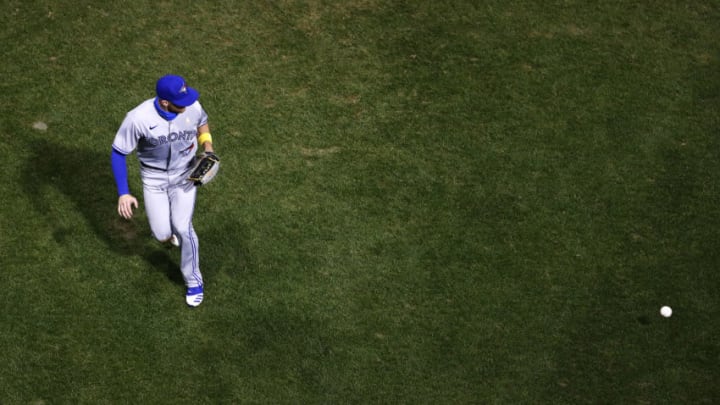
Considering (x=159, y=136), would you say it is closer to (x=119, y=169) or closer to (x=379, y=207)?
(x=119, y=169)

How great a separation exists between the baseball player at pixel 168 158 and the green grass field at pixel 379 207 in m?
0.71

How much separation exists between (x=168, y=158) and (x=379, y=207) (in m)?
2.68

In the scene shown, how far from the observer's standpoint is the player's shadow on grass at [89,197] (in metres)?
9.27

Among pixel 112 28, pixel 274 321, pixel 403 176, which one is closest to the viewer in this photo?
pixel 274 321

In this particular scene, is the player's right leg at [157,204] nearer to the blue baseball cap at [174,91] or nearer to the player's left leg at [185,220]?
the player's left leg at [185,220]

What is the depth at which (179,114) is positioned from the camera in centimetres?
798

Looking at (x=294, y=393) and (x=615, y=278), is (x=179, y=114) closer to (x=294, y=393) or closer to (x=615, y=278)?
(x=294, y=393)

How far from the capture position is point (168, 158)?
8188mm

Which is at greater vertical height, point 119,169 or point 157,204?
point 119,169

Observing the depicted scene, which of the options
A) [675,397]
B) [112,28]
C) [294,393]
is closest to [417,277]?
[294,393]

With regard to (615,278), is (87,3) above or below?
above

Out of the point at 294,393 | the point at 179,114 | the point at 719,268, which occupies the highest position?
the point at 179,114

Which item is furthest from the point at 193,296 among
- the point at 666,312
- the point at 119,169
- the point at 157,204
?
the point at 666,312

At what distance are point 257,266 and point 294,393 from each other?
161cm
